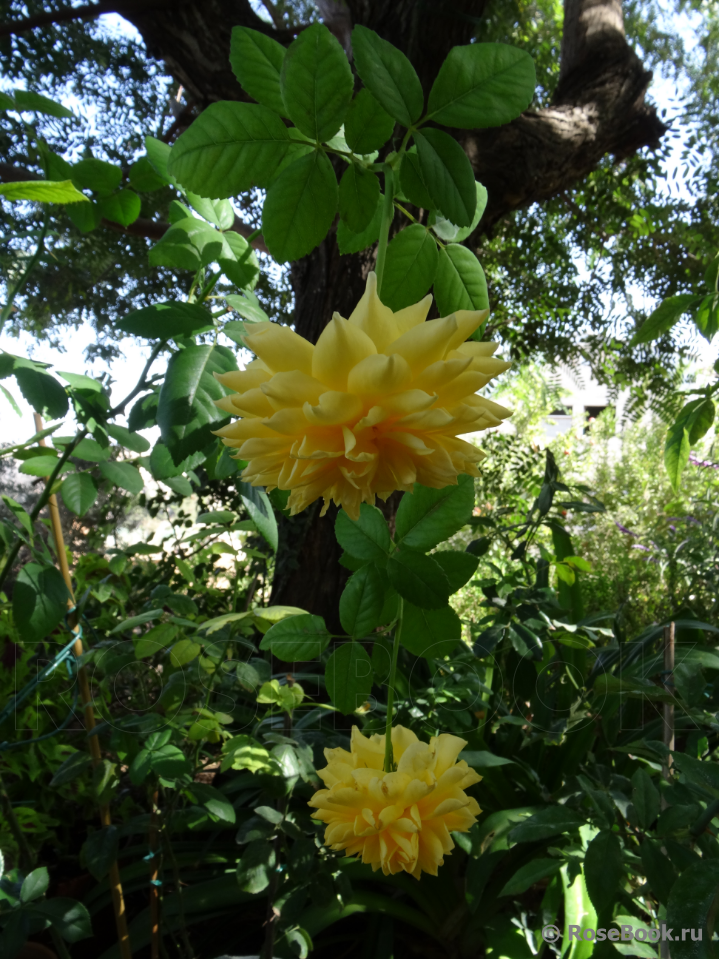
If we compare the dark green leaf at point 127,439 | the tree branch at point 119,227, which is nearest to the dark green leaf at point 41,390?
the dark green leaf at point 127,439

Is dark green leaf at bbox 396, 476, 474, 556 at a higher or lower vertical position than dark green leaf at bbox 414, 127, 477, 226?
lower

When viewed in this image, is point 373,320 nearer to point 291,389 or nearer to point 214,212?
point 291,389

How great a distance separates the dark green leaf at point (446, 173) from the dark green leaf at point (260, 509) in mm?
214

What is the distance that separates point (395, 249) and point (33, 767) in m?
1.00

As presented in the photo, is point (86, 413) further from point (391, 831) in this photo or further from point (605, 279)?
point (605, 279)

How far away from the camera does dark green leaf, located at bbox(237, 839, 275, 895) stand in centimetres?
59

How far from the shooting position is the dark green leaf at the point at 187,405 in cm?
36

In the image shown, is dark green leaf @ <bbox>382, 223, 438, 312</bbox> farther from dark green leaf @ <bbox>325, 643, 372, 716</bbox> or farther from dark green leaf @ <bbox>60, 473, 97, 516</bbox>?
dark green leaf @ <bbox>60, 473, 97, 516</bbox>

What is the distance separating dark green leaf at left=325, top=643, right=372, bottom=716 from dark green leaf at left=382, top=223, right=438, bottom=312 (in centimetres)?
17

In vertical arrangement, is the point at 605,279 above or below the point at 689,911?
above

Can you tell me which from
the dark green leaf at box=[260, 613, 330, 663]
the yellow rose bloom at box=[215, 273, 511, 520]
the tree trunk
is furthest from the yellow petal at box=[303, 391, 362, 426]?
the tree trunk

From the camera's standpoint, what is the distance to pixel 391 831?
256mm

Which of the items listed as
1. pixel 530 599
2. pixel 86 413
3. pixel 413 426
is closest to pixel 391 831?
pixel 413 426

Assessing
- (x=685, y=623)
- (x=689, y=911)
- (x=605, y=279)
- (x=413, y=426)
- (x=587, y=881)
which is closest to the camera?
(x=413, y=426)
